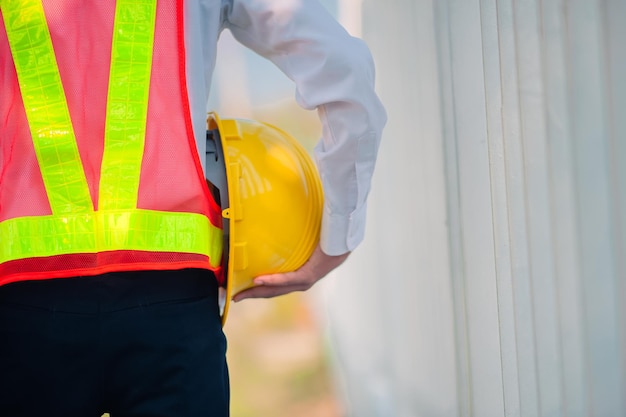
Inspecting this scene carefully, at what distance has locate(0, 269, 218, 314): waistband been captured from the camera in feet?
3.68

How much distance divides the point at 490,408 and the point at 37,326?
1161 mm

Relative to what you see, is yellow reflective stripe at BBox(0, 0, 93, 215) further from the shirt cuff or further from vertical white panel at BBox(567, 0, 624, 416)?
vertical white panel at BBox(567, 0, 624, 416)

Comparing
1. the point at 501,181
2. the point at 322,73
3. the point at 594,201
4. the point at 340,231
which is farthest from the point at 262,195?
the point at 594,201

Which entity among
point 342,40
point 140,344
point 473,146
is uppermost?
point 342,40

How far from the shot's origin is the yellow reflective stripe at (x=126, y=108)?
1.15 metres

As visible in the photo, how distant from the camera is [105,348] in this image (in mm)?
1120

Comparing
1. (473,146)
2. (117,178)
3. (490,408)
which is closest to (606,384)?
(490,408)

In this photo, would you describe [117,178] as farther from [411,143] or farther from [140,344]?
[411,143]

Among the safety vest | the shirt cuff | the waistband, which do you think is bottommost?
the waistband

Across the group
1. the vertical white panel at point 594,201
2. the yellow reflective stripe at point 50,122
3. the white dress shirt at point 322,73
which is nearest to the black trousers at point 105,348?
the yellow reflective stripe at point 50,122

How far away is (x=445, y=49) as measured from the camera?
190 centimetres

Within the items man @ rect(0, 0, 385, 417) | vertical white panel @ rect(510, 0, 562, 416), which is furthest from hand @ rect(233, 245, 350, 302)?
vertical white panel @ rect(510, 0, 562, 416)

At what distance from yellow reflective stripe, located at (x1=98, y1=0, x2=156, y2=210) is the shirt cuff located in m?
0.41

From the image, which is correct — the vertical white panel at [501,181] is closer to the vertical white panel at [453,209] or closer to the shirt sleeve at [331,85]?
the vertical white panel at [453,209]
